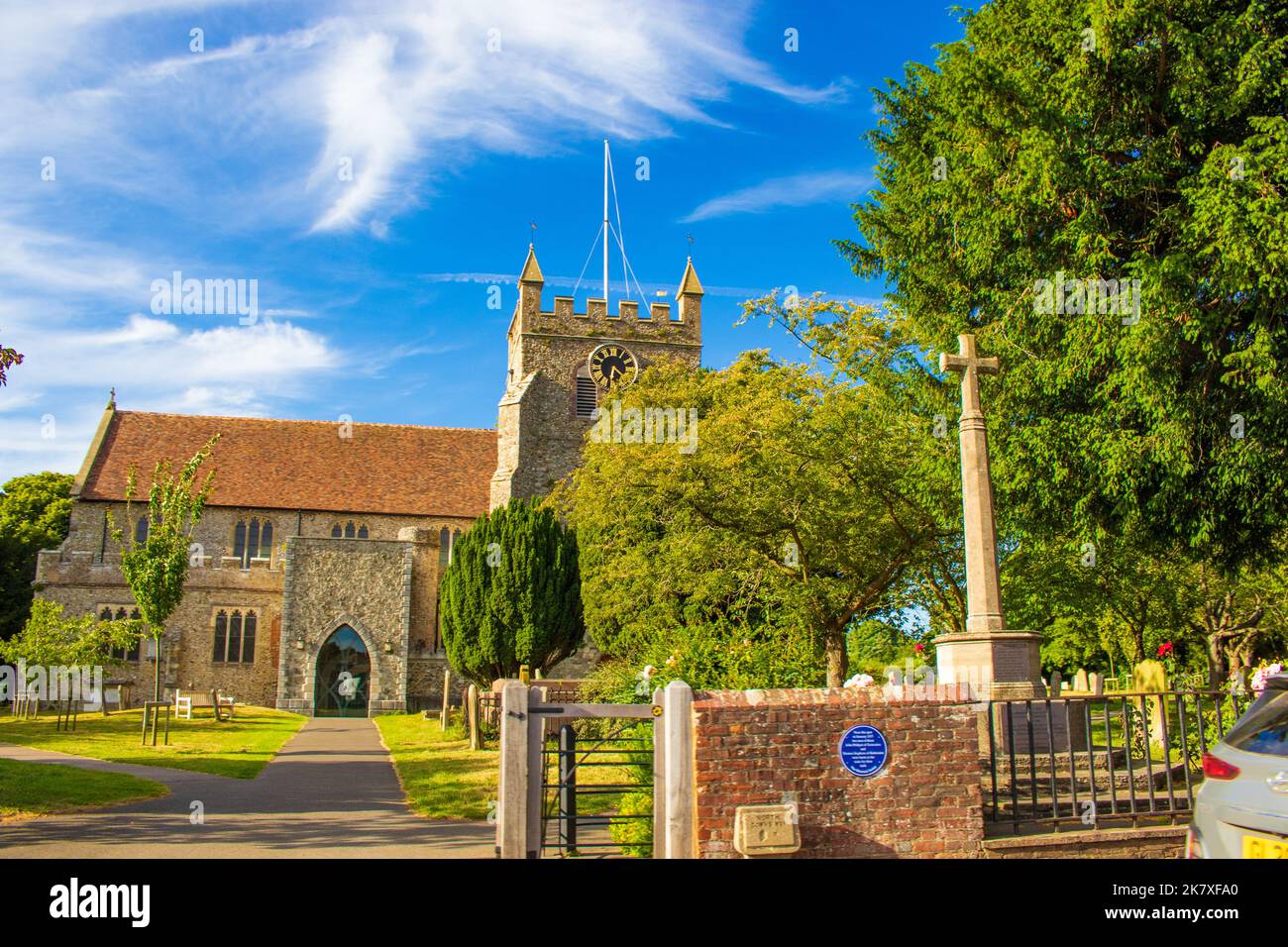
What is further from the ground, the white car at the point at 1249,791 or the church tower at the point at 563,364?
the church tower at the point at 563,364

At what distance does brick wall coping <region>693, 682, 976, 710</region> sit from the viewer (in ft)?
21.9

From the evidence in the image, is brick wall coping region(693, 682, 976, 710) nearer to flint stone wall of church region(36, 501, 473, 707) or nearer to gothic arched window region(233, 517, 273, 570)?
flint stone wall of church region(36, 501, 473, 707)

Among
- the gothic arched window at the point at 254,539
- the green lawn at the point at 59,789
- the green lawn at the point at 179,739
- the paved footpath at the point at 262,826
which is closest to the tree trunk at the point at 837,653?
the paved footpath at the point at 262,826

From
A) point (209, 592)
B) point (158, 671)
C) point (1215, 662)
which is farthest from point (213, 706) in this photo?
point (1215, 662)

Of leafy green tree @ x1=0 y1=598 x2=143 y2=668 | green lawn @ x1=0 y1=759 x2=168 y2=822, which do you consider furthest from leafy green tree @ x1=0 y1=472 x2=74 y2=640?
green lawn @ x1=0 y1=759 x2=168 y2=822

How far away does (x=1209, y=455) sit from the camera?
12.1 meters

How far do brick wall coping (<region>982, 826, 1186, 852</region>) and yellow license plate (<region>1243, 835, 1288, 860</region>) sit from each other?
6.69ft

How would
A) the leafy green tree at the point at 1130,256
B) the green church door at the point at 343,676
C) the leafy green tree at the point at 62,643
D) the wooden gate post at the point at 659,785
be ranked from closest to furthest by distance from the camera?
1. the wooden gate post at the point at 659,785
2. the leafy green tree at the point at 1130,256
3. the leafy green tree at the point at 62,643
4. the green church door at the point at 343,676

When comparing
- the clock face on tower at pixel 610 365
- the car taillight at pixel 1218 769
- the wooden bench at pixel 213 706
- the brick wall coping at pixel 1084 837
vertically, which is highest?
the clock face on tower at pixel 610 365

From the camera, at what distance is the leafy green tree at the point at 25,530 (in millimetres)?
36031

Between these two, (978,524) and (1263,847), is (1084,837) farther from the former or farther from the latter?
(978,524)

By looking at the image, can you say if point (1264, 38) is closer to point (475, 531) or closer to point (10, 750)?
point (10, 750)

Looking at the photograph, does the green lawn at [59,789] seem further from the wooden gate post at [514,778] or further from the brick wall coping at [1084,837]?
the brick wall coping at [1084,837]

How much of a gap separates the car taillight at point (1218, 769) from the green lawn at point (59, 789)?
1002cm
